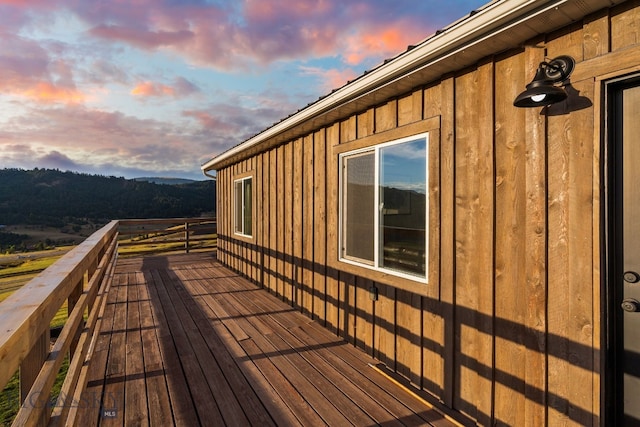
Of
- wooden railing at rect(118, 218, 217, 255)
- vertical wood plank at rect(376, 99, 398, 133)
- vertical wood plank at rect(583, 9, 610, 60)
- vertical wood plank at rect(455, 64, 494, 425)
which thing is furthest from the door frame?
wooden railing at rect(118, 218, 217, 255)

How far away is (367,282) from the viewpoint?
10.2ft

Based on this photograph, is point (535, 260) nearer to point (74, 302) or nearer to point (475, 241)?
point (475, 241)

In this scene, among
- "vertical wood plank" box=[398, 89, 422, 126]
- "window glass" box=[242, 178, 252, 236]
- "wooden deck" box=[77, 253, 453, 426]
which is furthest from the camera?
"window glass" box=[242, 178, 252, 236]

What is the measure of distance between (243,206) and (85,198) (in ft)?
99.6

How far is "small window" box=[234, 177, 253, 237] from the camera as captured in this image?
622cm

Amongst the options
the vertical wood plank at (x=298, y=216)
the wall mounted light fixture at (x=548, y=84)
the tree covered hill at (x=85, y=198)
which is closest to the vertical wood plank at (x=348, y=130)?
the vertical wood plank at (x=298, y=216)

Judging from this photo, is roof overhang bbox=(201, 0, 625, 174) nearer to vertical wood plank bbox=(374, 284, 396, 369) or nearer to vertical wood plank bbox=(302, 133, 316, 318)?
vertical wood plank bbox=(302, 133, 316, 318)

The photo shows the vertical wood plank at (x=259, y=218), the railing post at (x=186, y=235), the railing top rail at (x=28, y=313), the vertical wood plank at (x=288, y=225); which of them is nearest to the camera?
the railing top rail at (x=28, y=313)

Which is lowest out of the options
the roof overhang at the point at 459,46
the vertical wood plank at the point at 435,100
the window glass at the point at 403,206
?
the window glass at the point at 403,206

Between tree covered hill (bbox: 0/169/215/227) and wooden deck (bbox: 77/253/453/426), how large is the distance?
21867mm

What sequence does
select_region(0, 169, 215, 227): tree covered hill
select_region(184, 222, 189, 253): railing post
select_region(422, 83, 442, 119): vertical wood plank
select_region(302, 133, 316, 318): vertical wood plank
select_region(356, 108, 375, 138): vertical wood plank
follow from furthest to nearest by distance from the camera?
select_region(0, 169, 215, 227): tree covered hill < select_region(184, 222, 189, 253): railing post < select_region(302, 133, 316, 318): vertical wood plank < select_region(356, 108, 375, 138): vertical wood plank < select_region(422, 83, 442, 119): vertical wood plank

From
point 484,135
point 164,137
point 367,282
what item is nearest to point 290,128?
point 367,282

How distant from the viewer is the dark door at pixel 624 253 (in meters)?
1.49

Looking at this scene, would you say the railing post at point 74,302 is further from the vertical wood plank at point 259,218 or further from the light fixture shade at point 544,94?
the vertical wood plank at point 259,218
